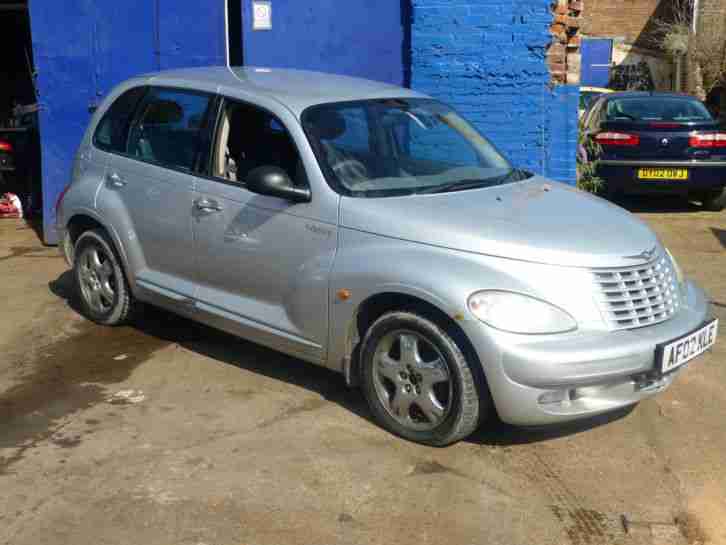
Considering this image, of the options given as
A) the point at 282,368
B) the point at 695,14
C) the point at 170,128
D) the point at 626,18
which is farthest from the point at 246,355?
the point at 626,18

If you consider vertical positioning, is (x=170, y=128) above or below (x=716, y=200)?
above

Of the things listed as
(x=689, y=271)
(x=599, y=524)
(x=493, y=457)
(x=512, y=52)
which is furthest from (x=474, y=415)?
(x=512, y=52)

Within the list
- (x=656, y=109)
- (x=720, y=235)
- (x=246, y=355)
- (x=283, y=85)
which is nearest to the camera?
(x=283, y=85)

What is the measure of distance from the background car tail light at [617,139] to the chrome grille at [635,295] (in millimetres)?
6863

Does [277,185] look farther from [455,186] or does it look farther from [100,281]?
[100,281]

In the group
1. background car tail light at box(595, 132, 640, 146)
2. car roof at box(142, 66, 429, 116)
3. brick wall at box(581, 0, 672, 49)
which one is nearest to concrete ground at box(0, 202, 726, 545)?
car roof at box(142, 66, 429, 116)

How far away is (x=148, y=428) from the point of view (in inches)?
202

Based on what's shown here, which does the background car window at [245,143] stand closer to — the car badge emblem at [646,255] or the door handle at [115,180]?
the door handle at [115,180]

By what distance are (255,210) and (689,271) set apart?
15.0ft

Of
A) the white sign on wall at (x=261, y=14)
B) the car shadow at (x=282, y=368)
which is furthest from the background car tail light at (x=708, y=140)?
the car shadow at (x=282, y=368)

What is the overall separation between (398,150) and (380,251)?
0.91 metres

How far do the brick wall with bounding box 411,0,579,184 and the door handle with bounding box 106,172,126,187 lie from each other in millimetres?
3609

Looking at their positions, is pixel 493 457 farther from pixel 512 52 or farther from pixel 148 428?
pixel 512 52

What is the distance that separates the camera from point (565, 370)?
4395mm
